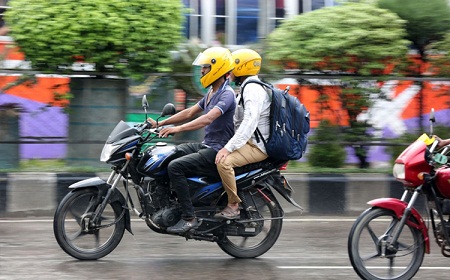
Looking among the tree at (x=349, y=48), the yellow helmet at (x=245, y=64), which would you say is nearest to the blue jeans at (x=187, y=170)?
the yellow helmet at (x=245, y=64)

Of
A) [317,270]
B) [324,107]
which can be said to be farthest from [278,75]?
[317,270]

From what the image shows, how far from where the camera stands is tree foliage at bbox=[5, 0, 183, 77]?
30.7 feet

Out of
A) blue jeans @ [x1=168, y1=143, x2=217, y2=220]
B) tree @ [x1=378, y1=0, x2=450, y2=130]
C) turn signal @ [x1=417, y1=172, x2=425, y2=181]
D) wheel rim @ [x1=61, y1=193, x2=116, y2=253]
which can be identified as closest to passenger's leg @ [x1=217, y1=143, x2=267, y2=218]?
blue jeans @ [x1=168, y1=143, x2=217, y2=220]

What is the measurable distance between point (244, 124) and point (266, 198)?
707 millimetres

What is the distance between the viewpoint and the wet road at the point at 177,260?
6.50 meters

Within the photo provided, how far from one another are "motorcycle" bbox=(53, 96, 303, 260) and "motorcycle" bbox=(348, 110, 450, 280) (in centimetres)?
103

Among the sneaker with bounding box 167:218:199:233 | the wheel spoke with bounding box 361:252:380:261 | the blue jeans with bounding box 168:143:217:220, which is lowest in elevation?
the sneaker with bounding box 167:218:199:233

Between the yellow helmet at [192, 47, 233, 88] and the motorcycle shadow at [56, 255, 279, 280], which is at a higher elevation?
the yellow helmet at [192, 47, 233, 88]

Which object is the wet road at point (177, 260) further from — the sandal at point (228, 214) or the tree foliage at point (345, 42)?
the tree foliage at point (345, 42)

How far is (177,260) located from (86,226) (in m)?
0.81

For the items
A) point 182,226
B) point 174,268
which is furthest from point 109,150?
point 174,268

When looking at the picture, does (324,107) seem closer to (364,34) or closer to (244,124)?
(364,34)

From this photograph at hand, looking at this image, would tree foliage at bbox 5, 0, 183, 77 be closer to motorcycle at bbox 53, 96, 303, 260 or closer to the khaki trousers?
motorcycle at bbox 53, 96, 303, 260

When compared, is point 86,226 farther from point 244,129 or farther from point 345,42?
point 345,42
